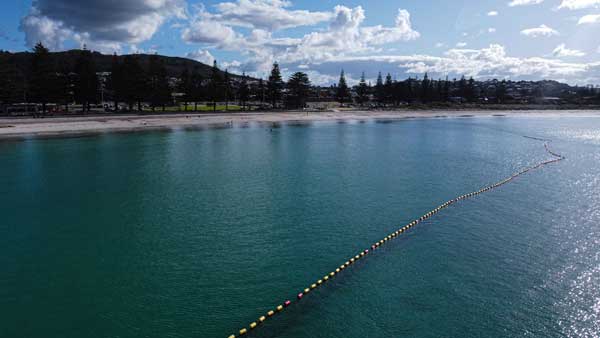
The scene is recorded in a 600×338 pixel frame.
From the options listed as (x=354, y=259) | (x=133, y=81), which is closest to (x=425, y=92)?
(x=133, y=81)

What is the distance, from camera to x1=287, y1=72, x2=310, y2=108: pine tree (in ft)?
401

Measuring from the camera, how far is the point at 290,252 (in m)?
17.1

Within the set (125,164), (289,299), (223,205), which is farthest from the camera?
(125,164)

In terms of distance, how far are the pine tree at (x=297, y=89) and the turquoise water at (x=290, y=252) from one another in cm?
8947

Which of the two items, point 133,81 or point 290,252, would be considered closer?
point 290,252

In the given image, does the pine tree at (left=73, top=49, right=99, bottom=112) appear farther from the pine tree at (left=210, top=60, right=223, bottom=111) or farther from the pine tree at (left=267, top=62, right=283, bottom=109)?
the pine tree at (left=267, top=62, right=283, bottom=109)

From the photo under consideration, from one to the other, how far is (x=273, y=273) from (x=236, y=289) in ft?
5.74

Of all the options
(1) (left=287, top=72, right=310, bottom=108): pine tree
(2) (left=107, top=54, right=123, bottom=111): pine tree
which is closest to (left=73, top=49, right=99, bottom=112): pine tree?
(2) (left=107, top=54, right=123, bottom=111): pine tree

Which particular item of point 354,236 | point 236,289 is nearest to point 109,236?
point 236,289

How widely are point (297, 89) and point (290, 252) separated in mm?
109325

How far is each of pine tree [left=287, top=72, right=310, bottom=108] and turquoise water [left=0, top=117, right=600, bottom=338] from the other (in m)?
89.5

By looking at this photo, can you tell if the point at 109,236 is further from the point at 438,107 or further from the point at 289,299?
the point at 438,107

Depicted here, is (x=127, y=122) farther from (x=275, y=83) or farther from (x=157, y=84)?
(x=275, y=83)

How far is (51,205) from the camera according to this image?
960 inches
